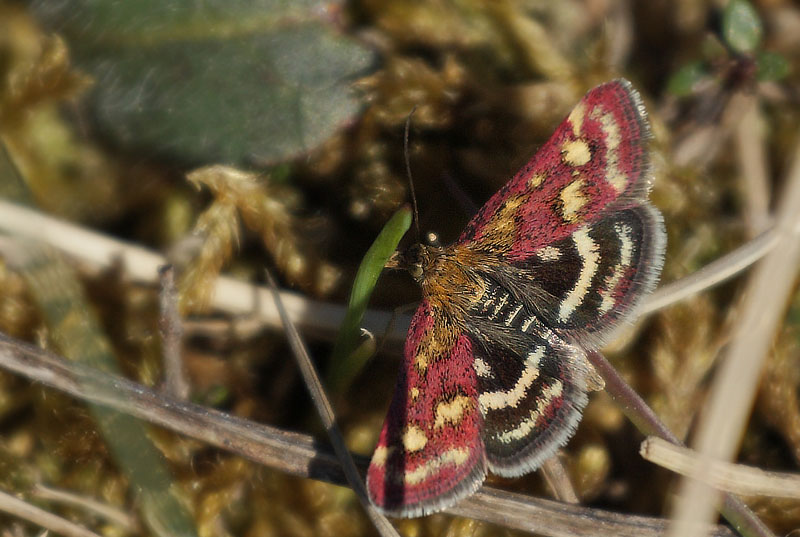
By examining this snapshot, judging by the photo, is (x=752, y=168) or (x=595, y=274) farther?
(x=752, y=168)

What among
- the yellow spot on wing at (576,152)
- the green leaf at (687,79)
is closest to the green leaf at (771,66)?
the green leaf at (687,79)

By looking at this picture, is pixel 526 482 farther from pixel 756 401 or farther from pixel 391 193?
pixel 391 193

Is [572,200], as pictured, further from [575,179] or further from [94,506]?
[94,506]

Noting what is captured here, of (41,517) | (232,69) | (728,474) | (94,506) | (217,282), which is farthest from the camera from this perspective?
(232,69)

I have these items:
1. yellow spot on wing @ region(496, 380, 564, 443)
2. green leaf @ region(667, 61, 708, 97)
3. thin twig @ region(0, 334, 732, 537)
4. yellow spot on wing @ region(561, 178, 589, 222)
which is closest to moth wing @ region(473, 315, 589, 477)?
yellow spot on wing @ region(496, 380, 564, 443)

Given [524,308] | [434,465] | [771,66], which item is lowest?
[434,465]

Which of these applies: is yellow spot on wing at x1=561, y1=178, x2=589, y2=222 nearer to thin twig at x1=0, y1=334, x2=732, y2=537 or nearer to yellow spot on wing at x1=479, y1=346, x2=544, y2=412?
yellow spot on wing at x1=479, y1=346, x2=544, y2=412

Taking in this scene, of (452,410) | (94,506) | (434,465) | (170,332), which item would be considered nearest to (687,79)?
(452,410)

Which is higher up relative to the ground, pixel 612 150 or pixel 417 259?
pixel 612 150
